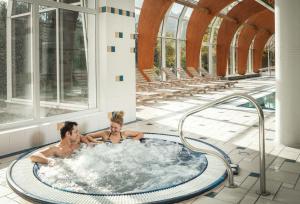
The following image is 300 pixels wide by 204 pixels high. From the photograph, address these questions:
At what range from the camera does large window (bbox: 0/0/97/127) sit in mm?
4707

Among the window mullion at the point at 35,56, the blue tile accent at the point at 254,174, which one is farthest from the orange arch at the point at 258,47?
the blue tile accent at the point at 254,174

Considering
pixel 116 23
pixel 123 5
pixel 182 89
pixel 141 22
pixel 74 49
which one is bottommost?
pixel 182 89

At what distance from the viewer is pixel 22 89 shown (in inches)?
193

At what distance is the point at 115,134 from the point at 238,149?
71.7 inches

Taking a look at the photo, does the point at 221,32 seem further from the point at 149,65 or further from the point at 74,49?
the point at 74,49

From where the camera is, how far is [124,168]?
3.96 m

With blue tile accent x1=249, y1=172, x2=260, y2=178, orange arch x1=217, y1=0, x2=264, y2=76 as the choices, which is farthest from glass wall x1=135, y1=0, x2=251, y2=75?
blue tile accent x1=249, y1=172, x2=260, y2=178

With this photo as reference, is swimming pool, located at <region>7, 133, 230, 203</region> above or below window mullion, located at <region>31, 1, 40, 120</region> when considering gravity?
below

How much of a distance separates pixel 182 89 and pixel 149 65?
192 centimetres

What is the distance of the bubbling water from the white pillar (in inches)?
56.5

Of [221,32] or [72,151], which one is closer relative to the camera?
[72,151]

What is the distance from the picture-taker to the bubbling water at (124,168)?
3340mm

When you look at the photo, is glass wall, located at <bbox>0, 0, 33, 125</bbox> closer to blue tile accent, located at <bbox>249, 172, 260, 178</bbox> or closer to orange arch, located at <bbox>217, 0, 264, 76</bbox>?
blue tile accent, located at <bbox>249, 172, 260, 178</bbox>

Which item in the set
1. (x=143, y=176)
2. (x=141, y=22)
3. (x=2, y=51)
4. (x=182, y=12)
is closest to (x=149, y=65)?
(x=141, y=22)
